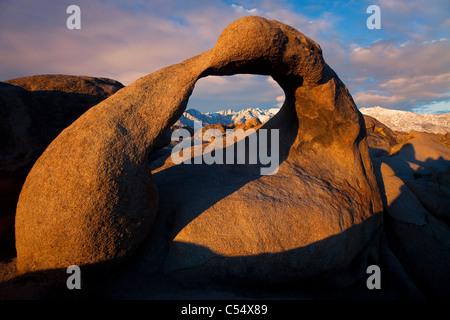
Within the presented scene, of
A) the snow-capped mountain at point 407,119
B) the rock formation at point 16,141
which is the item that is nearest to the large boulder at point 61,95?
the rock formation at point 16,141

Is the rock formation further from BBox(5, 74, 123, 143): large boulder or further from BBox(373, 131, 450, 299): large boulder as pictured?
BBox(373, 131, 450, 299): large boulder

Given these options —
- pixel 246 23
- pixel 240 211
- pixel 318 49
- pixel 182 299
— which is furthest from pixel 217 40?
pixel 182 299

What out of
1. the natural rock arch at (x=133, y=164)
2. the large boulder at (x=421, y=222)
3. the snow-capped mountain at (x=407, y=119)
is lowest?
the large boulder at (x=421, y=222)

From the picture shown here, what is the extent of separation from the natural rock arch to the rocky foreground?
0.04 ft

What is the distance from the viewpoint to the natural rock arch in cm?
180

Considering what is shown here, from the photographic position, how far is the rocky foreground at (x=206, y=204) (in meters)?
1.83

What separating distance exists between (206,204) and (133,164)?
906mm

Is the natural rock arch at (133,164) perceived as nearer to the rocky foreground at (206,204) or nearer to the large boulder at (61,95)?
the rocky foreground at (206,204)

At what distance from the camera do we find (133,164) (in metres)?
1.99

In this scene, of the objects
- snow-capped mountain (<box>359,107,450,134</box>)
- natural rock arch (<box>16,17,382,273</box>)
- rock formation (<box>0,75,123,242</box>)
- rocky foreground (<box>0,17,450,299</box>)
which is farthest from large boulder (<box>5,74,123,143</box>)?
snow-capped mountain (<box>359,107,450,134</box>)

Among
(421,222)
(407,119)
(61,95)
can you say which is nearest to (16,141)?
(61,95)

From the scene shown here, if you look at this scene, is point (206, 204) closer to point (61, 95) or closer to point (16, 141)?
point (16, 141)

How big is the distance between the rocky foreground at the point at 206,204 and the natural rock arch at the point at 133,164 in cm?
1
